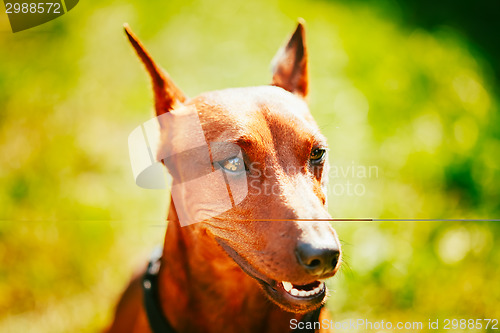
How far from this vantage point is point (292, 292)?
5.77 ft

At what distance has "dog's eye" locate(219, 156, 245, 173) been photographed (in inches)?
74.1

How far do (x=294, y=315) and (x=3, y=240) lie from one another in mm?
2257

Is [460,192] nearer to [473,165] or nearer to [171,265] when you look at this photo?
[473,165]

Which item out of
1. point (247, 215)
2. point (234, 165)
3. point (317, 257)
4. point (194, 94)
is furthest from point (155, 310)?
point (194, 94)

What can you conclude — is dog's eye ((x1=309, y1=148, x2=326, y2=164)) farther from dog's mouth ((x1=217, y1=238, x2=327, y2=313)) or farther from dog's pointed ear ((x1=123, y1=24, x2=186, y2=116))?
dog's pointed ear ((x1=123, y1=24, x2=186, y2=116))

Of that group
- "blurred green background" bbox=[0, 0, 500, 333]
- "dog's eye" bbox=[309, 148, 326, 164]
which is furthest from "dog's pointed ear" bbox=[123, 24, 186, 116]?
"dog's eye" bbox=[309, 148, 326, 164]

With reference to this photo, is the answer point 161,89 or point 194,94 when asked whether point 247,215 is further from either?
point 194,94

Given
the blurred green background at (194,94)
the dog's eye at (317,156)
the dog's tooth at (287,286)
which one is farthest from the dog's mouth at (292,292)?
the blurred green background at (194,94)

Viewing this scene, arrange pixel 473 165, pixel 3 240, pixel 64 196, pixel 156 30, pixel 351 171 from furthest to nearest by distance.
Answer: pixel 156 30 < pixel 473 165 < pixel 64 196 < pixel 3 240 < pixel 351 171

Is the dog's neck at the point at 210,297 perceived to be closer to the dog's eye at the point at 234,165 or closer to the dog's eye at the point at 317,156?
the dog's eye at the point at 234,165

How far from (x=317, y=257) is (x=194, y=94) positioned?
242 centimetres

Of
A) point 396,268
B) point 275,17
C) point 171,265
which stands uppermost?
point 275,17

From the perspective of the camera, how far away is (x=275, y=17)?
4.39 m

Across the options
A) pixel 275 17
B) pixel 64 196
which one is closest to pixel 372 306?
pixel 64 196
